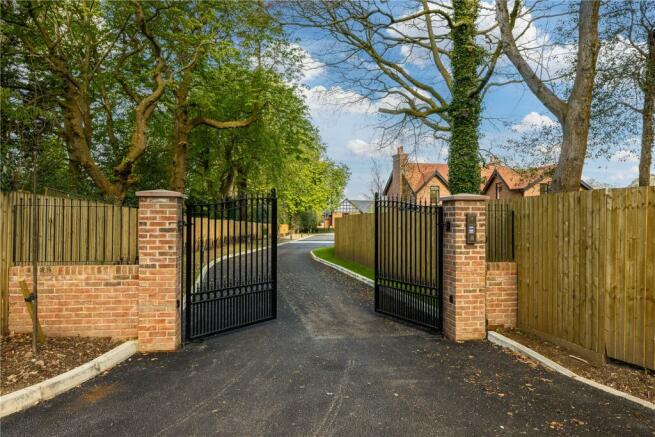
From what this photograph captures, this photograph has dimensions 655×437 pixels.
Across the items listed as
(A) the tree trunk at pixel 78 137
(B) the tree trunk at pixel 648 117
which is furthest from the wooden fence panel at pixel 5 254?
(B) the tree trunk at pixel 648 117

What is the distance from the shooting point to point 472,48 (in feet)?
31.0

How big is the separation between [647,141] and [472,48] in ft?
20.4

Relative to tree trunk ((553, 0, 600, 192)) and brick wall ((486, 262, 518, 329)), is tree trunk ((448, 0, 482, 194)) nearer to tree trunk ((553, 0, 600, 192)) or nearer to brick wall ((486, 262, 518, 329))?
tree trunk ((553, 0, 600, 192))

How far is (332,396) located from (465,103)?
8.23 metres

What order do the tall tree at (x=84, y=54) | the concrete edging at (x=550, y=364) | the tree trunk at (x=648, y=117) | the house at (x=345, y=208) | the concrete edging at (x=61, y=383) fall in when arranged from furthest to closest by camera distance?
the house at (x=345, y=208) < the tall tree at (x=84, y=54) < the tree trunk at (x=648, y=117) < the concrete edging at (x=550, y=364) < the concrete edging at (x=61, y=383)

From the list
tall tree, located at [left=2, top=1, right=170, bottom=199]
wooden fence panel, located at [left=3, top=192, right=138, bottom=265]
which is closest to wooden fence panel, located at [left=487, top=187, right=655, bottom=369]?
wooden fence panel, located at [left=3, top=192, right=138, bottom=265]

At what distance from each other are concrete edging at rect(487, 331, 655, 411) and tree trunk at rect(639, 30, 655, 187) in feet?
21.6

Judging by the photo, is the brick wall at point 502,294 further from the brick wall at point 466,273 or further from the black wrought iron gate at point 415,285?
the black wrought iron gate at point 415,285

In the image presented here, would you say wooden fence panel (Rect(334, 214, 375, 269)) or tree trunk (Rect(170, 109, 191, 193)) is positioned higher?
tree trunk (Rect(170, 109, 191, 193))

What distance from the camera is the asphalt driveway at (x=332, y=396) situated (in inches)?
128

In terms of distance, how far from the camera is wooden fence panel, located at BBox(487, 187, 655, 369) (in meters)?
4.15

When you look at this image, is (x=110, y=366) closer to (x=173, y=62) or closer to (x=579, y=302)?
(x=579, y=302)

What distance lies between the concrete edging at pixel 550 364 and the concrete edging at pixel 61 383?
5268mm

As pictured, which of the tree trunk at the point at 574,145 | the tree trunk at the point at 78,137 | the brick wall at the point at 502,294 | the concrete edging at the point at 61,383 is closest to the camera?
the concrete edging at the point at 61,383
